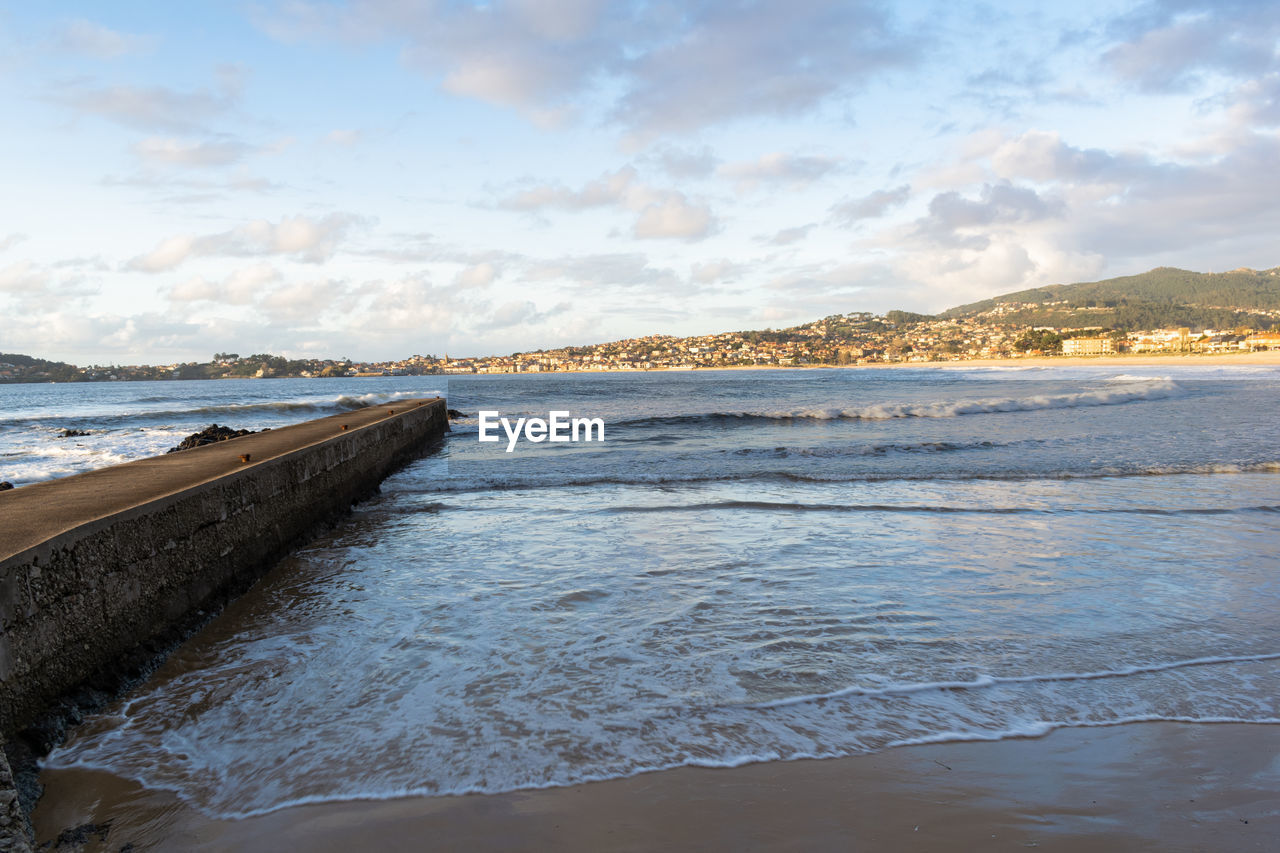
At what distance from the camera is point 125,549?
4215 millimetres

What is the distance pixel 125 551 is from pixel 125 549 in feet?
0.04

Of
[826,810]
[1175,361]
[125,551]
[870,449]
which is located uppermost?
[1175,361]

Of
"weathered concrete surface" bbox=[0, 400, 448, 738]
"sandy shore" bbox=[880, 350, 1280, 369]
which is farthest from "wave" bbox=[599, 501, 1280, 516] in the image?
"sandy shore" bbox=[880, 350, 1280, 369]

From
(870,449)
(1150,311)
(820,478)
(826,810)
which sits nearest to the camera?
(826,810)

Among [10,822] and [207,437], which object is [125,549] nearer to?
[10,822]

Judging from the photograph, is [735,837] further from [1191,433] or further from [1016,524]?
[1191,433]

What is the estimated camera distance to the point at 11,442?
22.3m

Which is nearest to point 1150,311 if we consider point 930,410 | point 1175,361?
point 1175,361

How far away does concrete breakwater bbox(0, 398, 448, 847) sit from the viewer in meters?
3.26

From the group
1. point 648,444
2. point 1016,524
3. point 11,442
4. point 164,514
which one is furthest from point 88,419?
point 1016,524

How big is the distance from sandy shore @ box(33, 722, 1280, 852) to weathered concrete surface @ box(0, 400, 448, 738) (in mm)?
703

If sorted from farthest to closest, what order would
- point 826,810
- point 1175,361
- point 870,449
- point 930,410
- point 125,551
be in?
point 1175,361, point 930,410, point 870,449, point 125,551, point 826,810

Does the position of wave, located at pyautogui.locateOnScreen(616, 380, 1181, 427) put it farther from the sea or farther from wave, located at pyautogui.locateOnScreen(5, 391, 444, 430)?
wave, located at pyautogui.locateOnScreen(5, 391, 444, 430)

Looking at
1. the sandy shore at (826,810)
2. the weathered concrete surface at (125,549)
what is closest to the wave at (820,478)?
the weathered concrete surface at (125,549)
